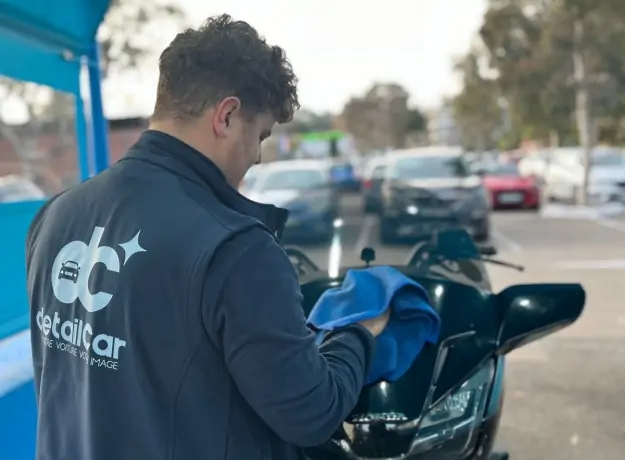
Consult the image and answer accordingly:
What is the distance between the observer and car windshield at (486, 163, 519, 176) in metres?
22.0

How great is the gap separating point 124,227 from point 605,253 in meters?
11.7

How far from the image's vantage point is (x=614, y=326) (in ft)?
24.2

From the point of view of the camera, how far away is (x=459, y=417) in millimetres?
2531

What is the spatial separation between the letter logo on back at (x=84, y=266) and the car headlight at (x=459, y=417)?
3.80 feet

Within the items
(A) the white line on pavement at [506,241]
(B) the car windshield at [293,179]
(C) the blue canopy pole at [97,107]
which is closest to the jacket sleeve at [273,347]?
(C) the blue canopy pole at [97,107]

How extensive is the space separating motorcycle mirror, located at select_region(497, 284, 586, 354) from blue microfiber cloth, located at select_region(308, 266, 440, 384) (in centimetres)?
48

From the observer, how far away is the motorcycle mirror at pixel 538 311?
2641 mm

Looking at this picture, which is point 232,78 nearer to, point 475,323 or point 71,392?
point 71,392

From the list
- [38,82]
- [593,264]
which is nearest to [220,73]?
[38,82]

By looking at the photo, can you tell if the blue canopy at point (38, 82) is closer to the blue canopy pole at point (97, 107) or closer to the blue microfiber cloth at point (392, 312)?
the blue canopy pole at point (97, 107)

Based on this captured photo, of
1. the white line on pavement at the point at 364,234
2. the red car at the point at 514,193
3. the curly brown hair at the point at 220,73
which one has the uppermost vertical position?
the curly brown hair at the point at 220,73

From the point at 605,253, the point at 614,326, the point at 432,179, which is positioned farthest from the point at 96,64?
the point at 432,179

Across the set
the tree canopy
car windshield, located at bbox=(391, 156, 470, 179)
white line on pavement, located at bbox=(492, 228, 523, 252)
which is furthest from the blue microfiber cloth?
the tree canopy

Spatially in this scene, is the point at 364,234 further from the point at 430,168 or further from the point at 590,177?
the point at 590,177
